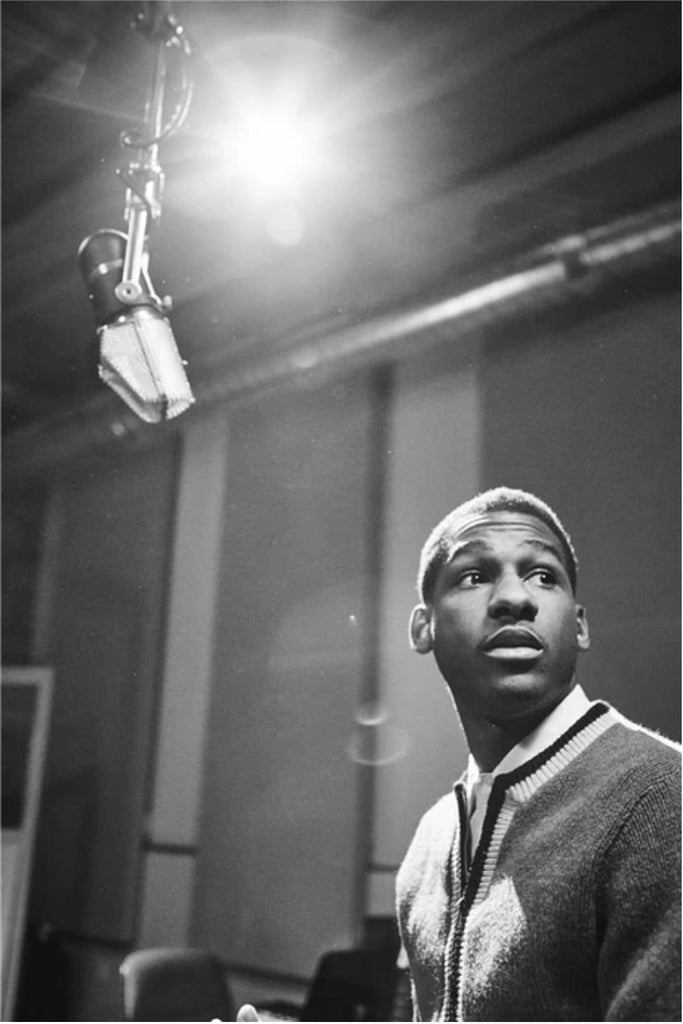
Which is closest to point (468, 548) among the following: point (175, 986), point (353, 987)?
point (353, 987)

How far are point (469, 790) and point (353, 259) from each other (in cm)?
111

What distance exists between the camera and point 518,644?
92 cm

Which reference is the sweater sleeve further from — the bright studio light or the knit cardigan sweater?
the bright studio light

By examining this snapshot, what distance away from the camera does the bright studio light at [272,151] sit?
1602 mm

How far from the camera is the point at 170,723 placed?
82.3 inches

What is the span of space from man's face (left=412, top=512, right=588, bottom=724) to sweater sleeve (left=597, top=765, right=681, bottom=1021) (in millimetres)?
157

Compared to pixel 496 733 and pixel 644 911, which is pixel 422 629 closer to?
pixel 496 733

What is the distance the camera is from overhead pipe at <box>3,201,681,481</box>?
167cm

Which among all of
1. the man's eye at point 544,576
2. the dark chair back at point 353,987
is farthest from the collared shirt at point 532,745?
the dark chair back at point 353,987

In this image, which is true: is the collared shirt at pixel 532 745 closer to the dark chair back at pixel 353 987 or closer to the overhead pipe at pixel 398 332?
the overhead pipe at pixel 398 332

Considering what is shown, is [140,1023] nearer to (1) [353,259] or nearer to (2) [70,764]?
(2) [70,764]

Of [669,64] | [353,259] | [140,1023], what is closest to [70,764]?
[140,1023]

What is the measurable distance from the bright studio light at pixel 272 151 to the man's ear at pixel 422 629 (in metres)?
0.92

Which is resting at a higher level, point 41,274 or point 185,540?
point 41,274
